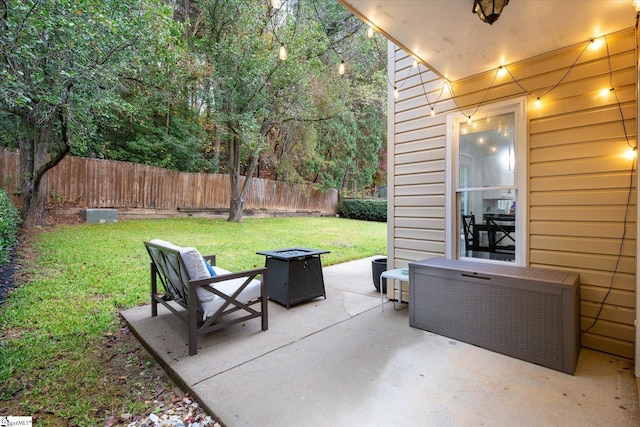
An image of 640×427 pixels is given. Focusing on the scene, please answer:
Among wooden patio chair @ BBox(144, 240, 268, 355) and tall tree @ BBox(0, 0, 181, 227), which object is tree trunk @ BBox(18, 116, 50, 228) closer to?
tall tree @ BBox(0, 0, 181, 227)

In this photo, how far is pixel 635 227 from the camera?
2.31m

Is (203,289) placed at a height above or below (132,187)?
below

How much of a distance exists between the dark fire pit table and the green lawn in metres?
1.49

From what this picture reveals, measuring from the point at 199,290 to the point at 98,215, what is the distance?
24.5 feet

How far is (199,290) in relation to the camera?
253cm

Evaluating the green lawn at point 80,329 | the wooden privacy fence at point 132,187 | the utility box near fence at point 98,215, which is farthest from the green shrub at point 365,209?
the utility box near fence at point 98,215

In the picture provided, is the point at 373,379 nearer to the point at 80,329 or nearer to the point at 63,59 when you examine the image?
the point at 80,329

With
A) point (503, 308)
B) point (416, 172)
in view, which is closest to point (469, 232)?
point (416, 172)

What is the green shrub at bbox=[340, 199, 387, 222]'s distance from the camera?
14.6m

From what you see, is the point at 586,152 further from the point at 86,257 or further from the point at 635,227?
the point at 86,257

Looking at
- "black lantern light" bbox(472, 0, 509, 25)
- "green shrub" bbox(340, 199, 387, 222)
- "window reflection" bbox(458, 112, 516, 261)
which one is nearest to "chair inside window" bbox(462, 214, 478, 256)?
"window reflection" bbox(458, 112, 516, 261)

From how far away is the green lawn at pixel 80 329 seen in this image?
1.92m

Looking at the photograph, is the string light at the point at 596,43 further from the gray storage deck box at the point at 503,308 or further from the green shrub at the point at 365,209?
the green shrub at the point at 365,209
